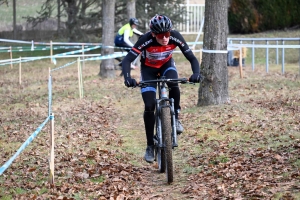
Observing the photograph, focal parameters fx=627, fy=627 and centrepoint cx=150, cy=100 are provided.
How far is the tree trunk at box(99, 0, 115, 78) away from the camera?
21.0 meters

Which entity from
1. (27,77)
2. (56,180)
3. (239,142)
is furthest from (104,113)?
(27,77)

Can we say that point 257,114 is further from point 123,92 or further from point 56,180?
point 123,92

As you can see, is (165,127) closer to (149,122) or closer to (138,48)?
(149,122)

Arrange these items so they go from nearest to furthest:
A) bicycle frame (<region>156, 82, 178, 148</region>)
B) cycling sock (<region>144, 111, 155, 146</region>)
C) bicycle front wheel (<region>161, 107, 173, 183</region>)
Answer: bicycle front wheel (<region>161, 107, 173, 183</region>), bicycle frame (<region>156, 82, 178, 148</region>), cycling sock (<region>144, 111, 155, 146</region>)

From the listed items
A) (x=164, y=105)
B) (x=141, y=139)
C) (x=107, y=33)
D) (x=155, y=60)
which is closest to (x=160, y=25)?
(x=155, y=60)

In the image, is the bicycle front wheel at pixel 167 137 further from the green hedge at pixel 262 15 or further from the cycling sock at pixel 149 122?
the green hedge at pixel 262 15

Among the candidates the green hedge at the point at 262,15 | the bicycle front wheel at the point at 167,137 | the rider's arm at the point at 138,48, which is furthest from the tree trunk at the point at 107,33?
the green hedge at the point at 262,15

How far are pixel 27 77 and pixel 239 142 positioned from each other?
16355 mm

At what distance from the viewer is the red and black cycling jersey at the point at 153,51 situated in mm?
8030

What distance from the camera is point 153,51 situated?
26.8ft

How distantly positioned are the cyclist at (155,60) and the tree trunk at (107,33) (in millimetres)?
12879

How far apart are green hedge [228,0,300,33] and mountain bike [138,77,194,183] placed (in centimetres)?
2701

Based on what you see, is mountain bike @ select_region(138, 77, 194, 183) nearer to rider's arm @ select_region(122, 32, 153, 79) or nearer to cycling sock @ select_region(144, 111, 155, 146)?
cycling sock @ select_region(144, 111, 155, 146)

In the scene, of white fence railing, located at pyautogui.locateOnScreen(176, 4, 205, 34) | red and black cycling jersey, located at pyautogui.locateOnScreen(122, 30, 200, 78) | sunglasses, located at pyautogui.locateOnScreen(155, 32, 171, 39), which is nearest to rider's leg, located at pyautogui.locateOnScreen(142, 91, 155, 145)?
red and black cycling jersey, located at pyautogui.locateOnScreen(122, 30, 200, 78)
